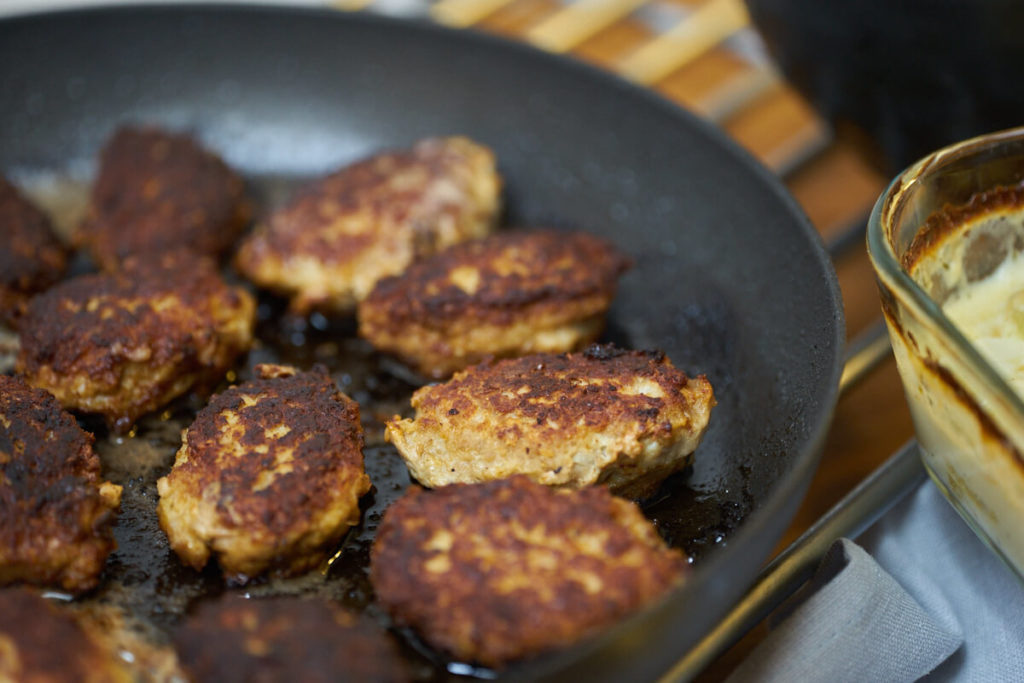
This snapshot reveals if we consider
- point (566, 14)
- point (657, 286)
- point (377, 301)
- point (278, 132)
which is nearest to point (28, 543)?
point (377, 301)

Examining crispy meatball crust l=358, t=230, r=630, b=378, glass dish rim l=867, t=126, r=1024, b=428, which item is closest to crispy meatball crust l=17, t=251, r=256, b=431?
crispy meatball crust l=358, t=230, r=630, b=378

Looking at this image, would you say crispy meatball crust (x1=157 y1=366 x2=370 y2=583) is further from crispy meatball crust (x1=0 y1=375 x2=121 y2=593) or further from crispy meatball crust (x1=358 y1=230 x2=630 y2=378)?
crispy meatball crust (x1=358 y1=230 x2=630 y2=378)

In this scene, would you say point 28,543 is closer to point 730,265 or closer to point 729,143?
point 730,265

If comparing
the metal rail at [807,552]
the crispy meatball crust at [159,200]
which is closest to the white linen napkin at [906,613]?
the metal rail at [807,552]

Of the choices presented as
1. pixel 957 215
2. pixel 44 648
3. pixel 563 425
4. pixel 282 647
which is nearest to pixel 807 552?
pixel 563 425

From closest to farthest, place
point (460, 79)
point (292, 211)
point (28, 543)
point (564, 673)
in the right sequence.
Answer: point (564, 673), point (28, 543), point (292, 211), point (460, 79)
